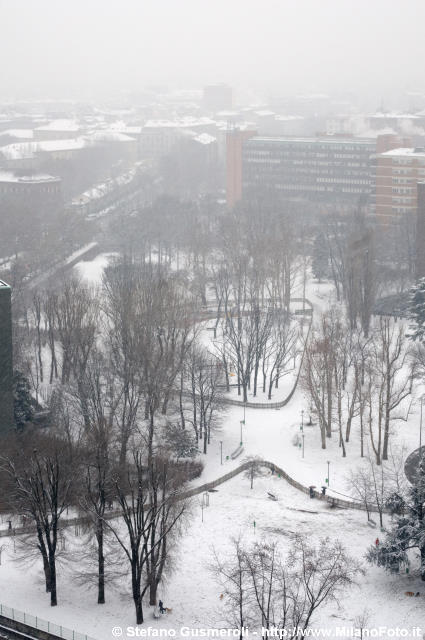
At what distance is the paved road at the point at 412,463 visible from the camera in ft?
109

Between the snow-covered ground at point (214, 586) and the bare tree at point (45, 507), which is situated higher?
the bare tree at point (45, 507)

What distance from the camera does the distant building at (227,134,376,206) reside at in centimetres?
8088

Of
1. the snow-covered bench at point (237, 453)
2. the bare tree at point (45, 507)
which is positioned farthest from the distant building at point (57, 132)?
the bare tree at point (45, 507)

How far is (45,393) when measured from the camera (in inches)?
1610

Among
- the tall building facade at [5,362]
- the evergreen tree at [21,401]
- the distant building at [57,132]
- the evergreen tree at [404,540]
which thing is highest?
the distant building at [57,132]

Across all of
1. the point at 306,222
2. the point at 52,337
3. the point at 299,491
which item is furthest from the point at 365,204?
the point at 299,491

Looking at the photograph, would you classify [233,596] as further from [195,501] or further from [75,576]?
[195,501]

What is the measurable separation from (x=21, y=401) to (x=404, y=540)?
14.3 metres

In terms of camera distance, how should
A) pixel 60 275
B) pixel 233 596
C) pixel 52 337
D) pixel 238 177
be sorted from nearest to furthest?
pixel 233 596 → pixel 52 337 → pixel 60 275 → pixel 238 177

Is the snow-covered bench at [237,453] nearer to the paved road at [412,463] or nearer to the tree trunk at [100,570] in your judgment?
the paved road at [412,463]

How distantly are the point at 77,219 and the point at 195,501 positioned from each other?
141 ft

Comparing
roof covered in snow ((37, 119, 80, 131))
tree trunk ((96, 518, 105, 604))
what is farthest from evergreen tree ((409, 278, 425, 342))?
roof covered in snow ((37, 119, 80, 131))

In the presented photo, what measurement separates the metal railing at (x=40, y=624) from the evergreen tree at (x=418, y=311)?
25.0 metres

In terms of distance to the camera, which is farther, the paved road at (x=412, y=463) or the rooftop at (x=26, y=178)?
the rooftop at (x=26, y=178)
